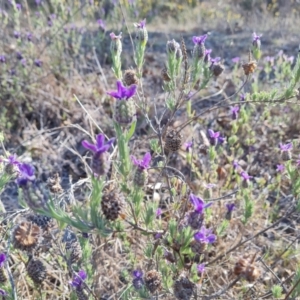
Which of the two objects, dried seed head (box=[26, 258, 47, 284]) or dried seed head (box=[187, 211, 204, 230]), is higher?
dried seed head (box=[187, 211, 204, 230])

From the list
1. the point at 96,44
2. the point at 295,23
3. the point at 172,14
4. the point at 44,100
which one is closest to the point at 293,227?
the point at 44,100

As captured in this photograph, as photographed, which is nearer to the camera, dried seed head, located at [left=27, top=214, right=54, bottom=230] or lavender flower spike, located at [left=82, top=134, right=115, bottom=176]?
lavender flower spike, located at [left=82, top=134, right=115, bottom=176]

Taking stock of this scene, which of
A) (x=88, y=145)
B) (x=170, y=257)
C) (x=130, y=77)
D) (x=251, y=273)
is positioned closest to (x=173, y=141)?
(x=130, y=77)

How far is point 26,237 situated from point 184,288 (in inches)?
19.8

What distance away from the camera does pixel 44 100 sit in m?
3.66

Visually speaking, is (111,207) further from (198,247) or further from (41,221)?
(41,221)

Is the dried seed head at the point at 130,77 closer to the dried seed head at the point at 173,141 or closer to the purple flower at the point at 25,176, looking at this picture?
the dried seed head at the point at 173,141

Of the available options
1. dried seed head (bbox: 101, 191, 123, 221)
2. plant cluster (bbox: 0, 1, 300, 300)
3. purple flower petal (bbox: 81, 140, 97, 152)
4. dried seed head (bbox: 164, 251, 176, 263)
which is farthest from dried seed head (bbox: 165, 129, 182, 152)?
purple flower petal (bbox: 81, 140, 97, 152)

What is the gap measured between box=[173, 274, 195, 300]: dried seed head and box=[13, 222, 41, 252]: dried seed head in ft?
1.50

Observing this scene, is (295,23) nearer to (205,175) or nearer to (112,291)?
(205,175)

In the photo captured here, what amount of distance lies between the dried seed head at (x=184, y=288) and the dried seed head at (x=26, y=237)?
18.0 inches

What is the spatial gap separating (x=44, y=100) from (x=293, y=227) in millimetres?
2110

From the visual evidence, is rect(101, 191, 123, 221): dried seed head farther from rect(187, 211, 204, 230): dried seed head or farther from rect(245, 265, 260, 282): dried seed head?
rect(245, 265, 260, 282): dried seed head

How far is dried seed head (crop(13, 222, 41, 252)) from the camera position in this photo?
1.42 meters
